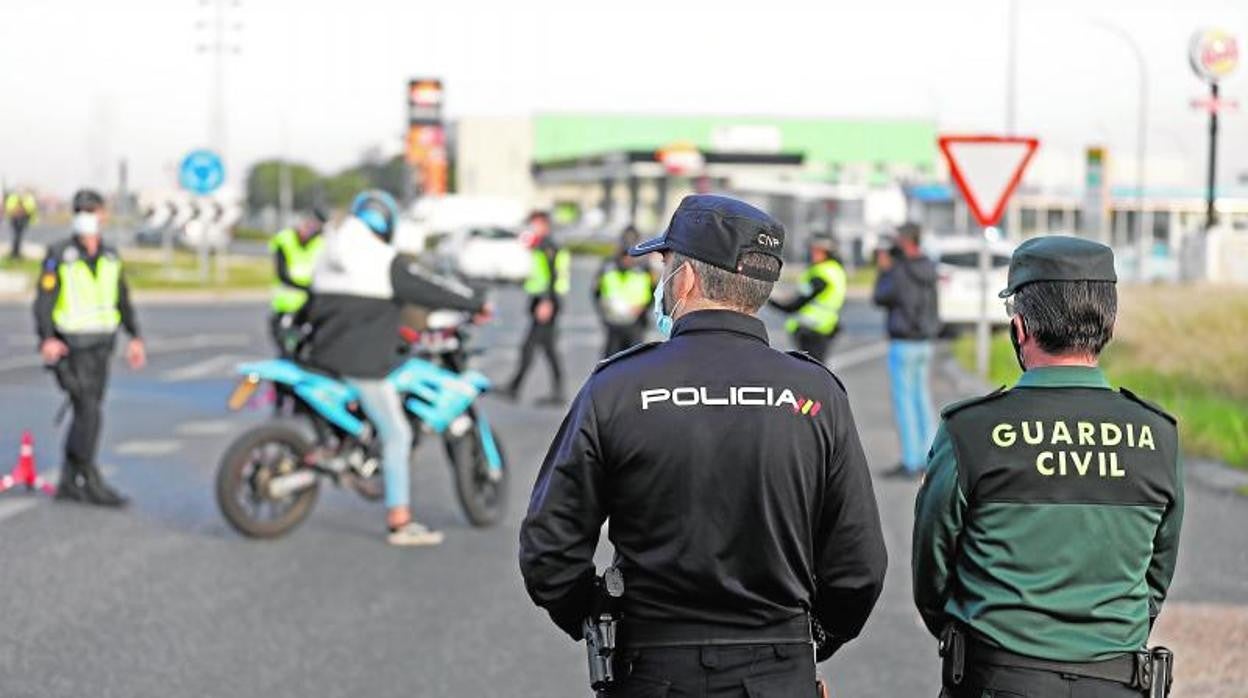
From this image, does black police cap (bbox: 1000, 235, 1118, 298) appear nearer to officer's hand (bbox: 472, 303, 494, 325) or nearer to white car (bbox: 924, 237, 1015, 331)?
officer's hand (bbox: 472, 303, 494, 325)

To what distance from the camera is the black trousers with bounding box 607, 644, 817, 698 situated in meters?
3.76

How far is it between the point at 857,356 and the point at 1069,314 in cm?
2264

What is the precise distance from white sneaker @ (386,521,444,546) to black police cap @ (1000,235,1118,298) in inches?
255

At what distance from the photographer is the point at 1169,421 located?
13.2 feet

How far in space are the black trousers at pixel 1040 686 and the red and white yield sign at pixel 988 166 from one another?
49.2ft

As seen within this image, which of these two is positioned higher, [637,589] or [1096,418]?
[1096,418]

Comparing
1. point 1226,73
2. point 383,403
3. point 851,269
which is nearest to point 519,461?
point 383,403

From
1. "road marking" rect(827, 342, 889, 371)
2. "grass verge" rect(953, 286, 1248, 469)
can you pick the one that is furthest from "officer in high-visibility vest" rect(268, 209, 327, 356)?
"road marking" rect(827, 342, 889, 371)

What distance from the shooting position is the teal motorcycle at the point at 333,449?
33.0 ft

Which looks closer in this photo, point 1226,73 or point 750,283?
point 750,283

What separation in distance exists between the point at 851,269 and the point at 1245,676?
63059mm

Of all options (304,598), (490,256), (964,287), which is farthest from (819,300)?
(490,256)

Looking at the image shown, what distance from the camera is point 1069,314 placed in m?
3.97

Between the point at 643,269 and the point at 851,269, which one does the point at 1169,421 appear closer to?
the point at 643,269
